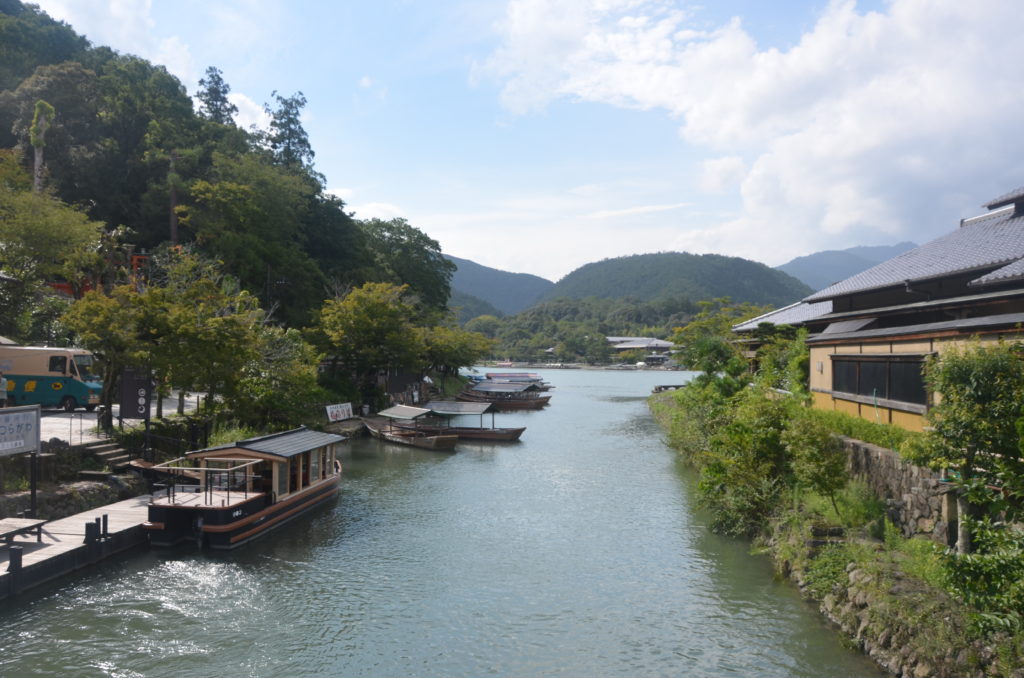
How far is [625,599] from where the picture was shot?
51.7 feet

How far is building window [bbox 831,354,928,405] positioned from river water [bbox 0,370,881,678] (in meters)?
5.86

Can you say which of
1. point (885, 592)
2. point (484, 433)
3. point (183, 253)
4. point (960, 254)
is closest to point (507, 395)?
point (484, 433)

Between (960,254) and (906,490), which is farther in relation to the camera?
(960,254)

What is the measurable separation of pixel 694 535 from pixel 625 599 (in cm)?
588

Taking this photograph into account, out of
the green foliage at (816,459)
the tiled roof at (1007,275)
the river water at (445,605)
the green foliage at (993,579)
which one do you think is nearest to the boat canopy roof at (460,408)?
the river water at (445,605)

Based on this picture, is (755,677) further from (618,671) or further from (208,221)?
(208,221)

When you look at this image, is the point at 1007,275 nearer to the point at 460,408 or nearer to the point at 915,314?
the point at 915,314

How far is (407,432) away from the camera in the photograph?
40.1 metres

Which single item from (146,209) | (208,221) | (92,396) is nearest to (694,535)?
(92,396)

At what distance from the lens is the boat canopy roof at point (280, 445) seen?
20531 mm

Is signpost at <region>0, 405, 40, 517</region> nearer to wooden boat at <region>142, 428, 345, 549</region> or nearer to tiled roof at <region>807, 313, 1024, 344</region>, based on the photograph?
wooden boat at <region>142, 428, 345, 549</region>

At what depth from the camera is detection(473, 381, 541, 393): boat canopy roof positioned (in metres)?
69.4

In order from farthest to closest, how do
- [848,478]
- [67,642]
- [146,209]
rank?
1. [146,209]
2. [848,478]
3. [67,642]

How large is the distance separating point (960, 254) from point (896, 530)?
9.66 meters
